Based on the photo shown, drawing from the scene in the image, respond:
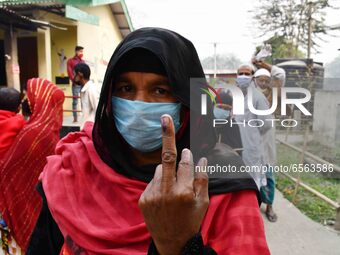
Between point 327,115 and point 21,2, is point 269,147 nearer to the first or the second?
point 327,115

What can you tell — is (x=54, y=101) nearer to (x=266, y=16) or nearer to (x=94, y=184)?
(x=94, y=184)

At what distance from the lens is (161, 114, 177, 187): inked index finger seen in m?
0.70

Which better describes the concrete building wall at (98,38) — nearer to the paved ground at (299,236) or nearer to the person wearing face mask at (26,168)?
the paved ground at (299,236)

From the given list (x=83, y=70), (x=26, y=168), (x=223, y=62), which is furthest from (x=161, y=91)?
(x=83, y=70)

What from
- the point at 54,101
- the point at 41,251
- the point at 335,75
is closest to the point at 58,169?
the point at 41,251

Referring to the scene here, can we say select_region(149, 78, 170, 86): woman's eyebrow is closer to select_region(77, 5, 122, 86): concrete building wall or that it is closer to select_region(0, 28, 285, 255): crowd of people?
select_region(0, 28, 285, 255): crowd of people

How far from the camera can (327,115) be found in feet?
7.11

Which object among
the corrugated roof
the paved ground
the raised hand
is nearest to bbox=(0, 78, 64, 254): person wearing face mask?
the raised hand

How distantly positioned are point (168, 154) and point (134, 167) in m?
0.44

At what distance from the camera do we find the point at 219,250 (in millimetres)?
933

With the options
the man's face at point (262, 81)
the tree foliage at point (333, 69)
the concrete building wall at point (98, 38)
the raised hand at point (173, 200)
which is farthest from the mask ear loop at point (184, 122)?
the concrete building wall at point (98, 38)

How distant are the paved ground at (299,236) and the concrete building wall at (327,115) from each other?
3.90 feet

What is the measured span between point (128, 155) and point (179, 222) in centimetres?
49

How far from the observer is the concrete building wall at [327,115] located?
6.40ft
